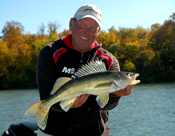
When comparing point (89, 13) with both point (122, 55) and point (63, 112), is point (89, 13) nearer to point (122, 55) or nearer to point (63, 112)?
point (63, 112)

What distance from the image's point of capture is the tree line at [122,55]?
56.3 metres

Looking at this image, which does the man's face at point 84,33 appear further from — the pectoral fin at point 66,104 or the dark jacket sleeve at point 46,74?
the pectoral fin at point 66,104

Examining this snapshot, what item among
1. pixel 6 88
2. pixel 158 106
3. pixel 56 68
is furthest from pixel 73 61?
pixel 6 88

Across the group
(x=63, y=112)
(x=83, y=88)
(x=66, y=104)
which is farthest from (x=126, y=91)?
(x=63, y=112)

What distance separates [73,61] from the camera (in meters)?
3.54

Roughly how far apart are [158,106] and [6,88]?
1710 inches

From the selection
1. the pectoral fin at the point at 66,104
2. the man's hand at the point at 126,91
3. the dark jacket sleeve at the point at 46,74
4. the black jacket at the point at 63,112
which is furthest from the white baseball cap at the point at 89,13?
the pectoral fin at the point at 66,104

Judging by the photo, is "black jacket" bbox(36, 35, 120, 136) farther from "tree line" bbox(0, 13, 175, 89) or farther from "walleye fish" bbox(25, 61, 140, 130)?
"tree line" bbox(0, 13, 175, 89)

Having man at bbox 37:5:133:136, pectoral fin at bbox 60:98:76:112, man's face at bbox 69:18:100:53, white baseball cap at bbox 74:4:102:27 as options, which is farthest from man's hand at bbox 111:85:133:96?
white baseball cap at bbox 74:4:102:27

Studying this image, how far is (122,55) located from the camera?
199ft

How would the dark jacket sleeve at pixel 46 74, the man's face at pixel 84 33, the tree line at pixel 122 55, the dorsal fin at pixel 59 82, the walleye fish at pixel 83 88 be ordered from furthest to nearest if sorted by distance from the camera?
the tree line at pixel 122 55 < the man's face at pixel 84 33 < the dark jacket sleeve at pixel 46 74 < the dorsal fin at pixel 59 82 < the walleye fish at pixel 83 88

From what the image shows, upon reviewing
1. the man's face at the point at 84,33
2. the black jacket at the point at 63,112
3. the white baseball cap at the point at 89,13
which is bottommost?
the black jacket at the point at 63,112

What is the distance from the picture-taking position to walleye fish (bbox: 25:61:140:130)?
294cm

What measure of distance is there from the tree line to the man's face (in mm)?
52193
